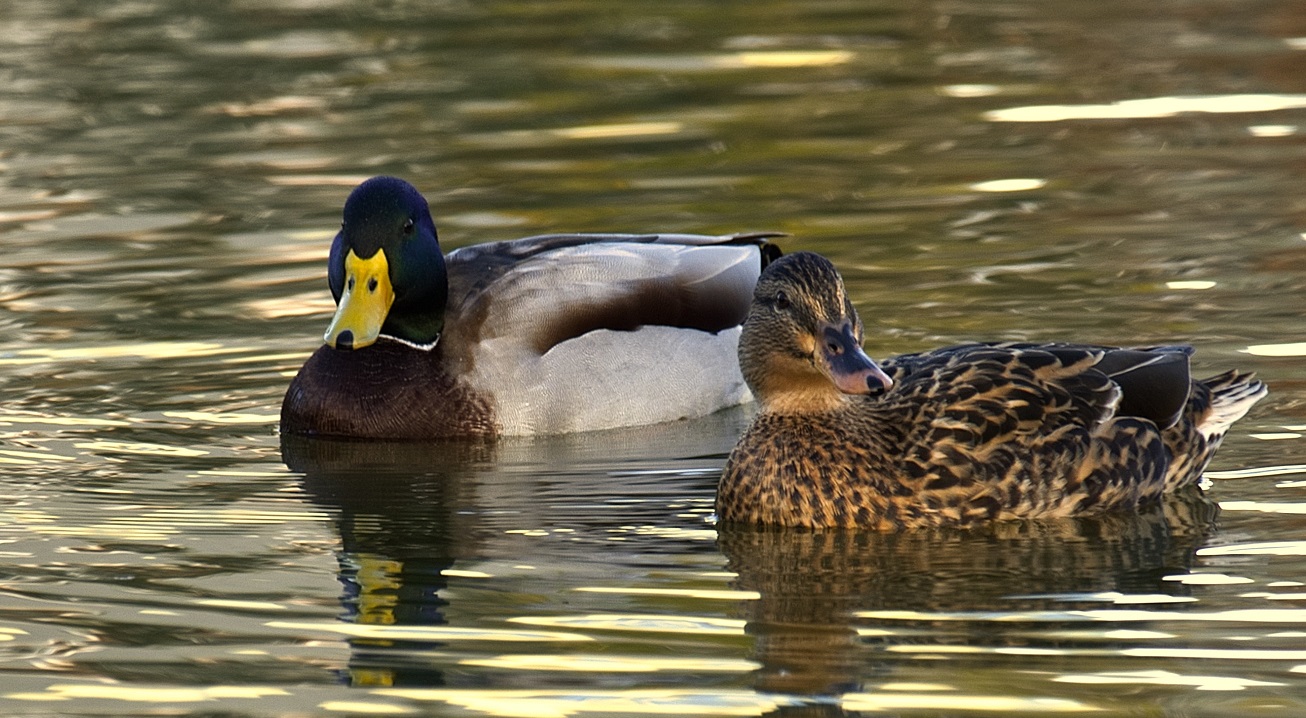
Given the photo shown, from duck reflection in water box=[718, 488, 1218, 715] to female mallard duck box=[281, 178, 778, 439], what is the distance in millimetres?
2424

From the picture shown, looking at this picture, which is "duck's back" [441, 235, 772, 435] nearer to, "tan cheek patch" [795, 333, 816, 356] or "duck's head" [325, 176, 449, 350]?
"duck's head" [325, 176, 449, 350]

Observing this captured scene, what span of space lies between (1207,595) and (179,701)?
3.14 meters

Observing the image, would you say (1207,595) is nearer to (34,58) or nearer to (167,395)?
(167,395)

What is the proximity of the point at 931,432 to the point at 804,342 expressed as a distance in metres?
0.60

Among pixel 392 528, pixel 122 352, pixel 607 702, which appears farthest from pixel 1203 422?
pixel 122 352

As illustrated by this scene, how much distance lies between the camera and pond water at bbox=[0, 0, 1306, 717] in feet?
23.1

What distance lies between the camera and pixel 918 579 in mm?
7840

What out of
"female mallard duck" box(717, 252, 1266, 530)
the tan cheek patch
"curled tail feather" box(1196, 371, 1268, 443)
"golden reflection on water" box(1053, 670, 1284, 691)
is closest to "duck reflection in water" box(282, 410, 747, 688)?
"female mallard duck" box(717, 252, 1266, 530)

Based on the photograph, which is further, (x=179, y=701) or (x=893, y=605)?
(x=893, y=605)

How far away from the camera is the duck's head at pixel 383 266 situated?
10.6 m

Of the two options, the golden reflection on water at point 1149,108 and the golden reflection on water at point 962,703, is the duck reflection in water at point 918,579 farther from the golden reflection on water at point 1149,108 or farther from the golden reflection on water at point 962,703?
the golden reflection on water at point 1149,108

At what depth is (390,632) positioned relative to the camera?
7461 mm

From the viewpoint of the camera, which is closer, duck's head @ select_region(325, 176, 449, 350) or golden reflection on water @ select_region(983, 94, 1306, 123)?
duck's head @ select_region(325, 176, 449, 350)

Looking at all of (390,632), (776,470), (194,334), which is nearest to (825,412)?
(776,470)
